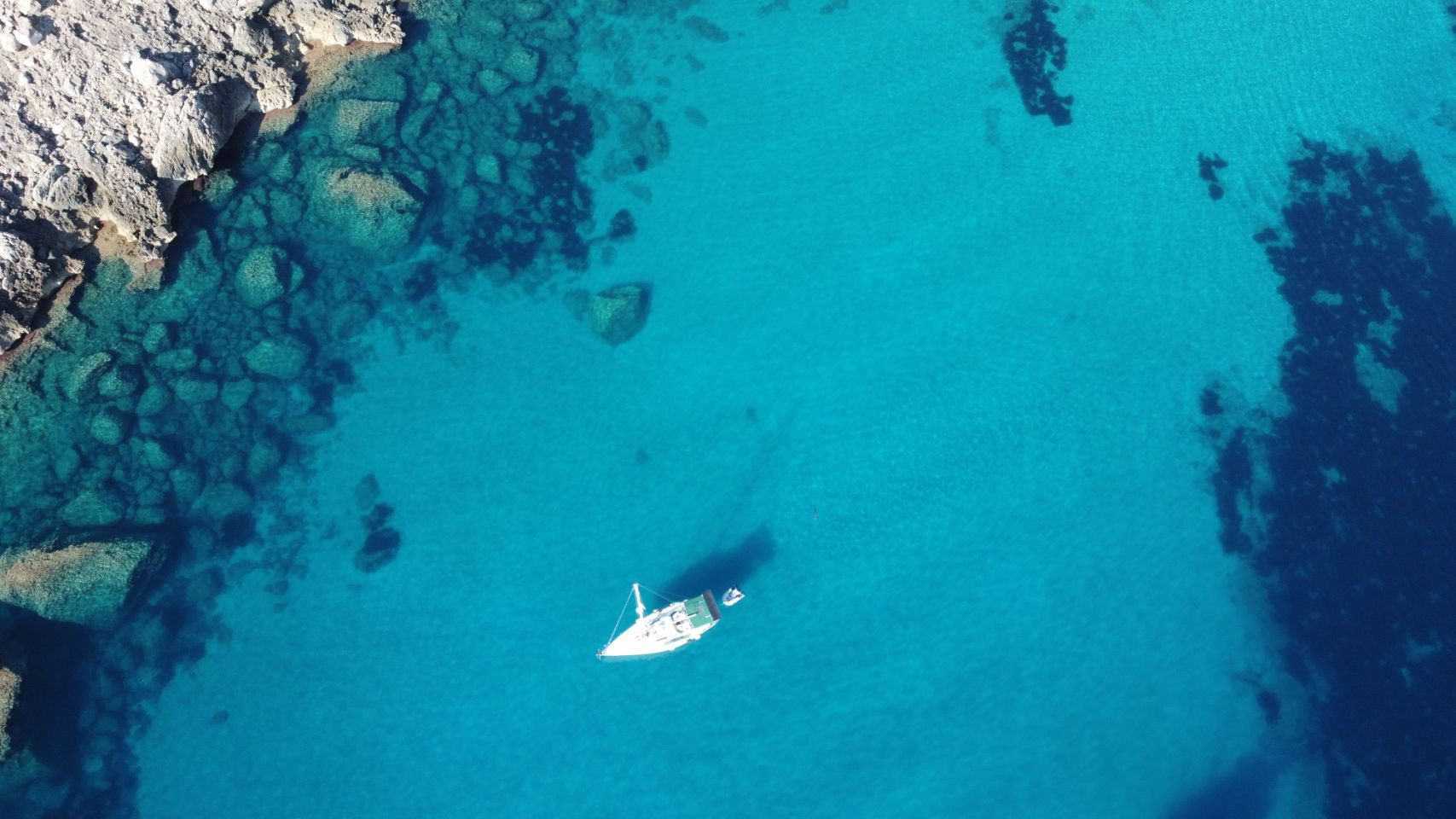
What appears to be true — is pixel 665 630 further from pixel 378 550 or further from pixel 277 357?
pixel 277 357

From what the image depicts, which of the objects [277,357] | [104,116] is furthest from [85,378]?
[104,116]

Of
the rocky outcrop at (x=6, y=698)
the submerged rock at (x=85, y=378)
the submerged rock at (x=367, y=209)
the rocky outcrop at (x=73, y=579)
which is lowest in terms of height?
the rocky outcrop at (x=6, y=698)

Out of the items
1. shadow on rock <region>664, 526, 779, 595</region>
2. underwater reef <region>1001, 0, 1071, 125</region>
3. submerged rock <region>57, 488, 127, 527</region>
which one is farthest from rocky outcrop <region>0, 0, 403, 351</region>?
underwater reef <region>1001, 0, 1071, 125</region>

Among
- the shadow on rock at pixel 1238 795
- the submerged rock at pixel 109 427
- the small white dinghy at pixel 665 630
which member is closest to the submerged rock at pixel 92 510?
the submerged rock at pixel 109 427

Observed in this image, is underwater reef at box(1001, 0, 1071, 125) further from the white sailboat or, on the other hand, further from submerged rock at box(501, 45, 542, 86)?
the white sailboat

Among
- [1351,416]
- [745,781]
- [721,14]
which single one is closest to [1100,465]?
[1351,416]

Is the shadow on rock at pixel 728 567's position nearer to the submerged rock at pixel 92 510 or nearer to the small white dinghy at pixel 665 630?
the small white dinghy at pixel 665 630

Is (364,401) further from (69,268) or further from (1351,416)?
(1351,416)
